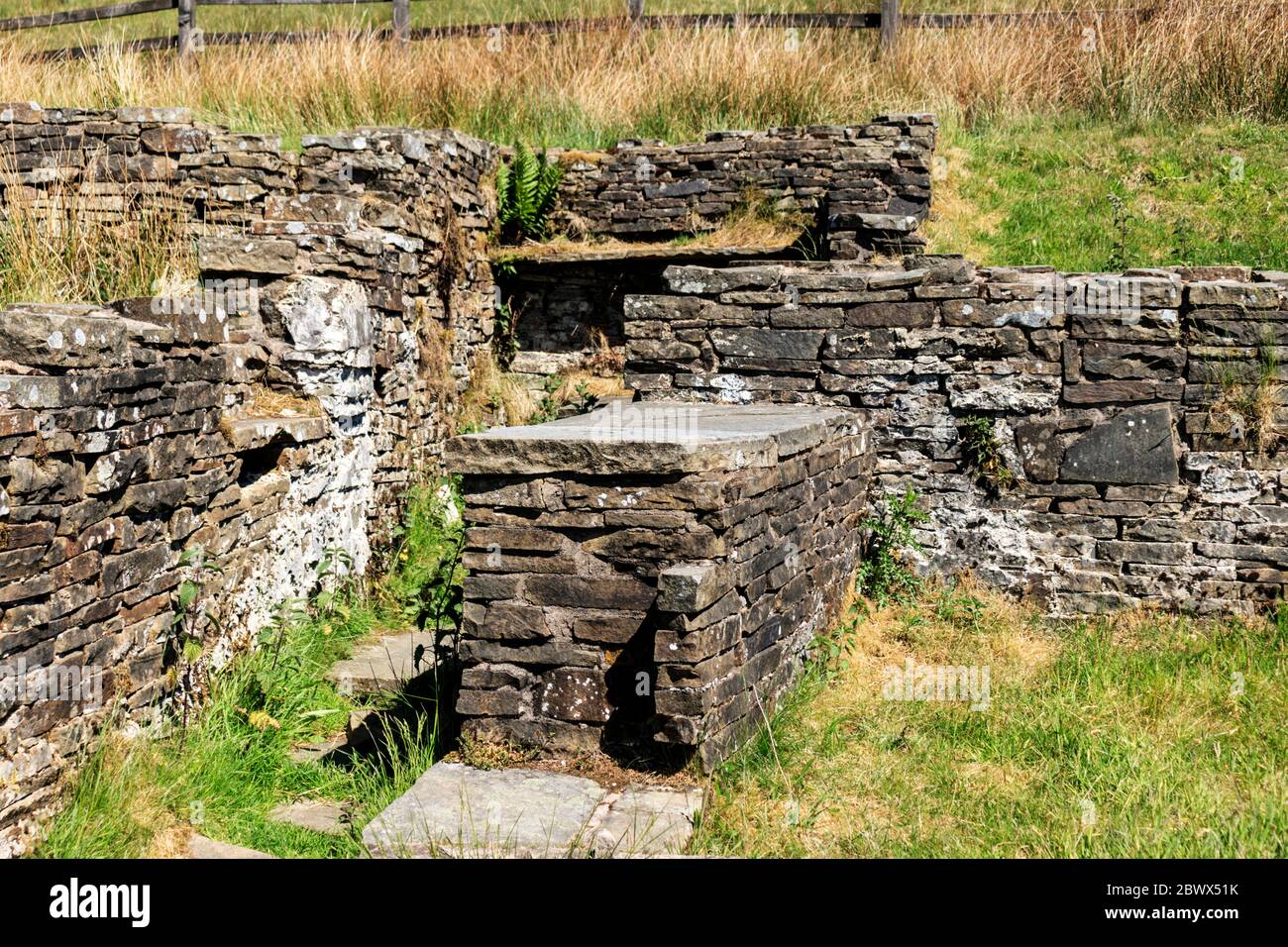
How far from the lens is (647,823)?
3.45 metres

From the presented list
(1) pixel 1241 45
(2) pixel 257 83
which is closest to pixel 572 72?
(2) pixel 257 83

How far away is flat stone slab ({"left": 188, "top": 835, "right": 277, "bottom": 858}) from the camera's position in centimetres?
385

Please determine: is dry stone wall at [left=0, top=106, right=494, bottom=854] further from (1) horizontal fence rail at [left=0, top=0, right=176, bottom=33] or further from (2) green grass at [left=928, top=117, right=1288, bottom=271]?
(1) horizontal fence rail at [left=0, top=0, right=176, bottom=33]

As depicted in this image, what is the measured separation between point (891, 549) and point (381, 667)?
276 cm

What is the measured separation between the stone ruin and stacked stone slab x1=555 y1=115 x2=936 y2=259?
0.18 feet

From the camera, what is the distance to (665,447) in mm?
3783

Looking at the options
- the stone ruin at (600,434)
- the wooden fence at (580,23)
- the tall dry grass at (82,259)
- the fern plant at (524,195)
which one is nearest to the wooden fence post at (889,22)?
the wooden fence at (580,23)

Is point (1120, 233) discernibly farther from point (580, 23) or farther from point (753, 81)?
point (580, 23)

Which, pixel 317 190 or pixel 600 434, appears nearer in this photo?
pixel 600 434

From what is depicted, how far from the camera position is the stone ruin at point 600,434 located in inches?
153

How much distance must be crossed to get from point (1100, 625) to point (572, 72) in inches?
333

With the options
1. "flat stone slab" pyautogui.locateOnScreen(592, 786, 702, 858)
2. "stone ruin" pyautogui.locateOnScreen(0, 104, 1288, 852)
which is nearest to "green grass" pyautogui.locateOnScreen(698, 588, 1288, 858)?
"flat stone slab" pyautogui.locateOnScreen(592, 786, 702, 858)

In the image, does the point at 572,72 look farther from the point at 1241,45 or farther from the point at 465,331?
the point at 1241,45

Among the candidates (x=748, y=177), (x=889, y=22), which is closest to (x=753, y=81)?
(x=748, y=177)
